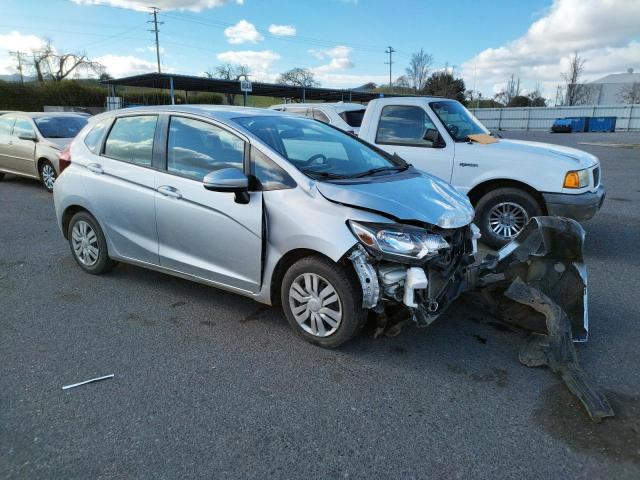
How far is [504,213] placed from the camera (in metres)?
6.15

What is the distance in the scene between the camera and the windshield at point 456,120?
6.50 metres

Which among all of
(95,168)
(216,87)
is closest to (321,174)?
(95,168)

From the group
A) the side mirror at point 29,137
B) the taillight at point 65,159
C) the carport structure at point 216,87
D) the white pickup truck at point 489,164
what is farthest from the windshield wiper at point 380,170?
the carport structure at point 216,87

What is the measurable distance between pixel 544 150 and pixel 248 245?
4.20m

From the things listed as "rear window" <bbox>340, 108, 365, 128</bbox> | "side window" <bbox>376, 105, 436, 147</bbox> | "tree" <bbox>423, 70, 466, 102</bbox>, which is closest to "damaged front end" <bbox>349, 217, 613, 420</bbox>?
"side window" <bbox>376, 105, 436, 147</bbox>

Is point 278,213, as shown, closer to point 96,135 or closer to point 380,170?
point 380,170

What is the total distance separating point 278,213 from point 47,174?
9.08 m

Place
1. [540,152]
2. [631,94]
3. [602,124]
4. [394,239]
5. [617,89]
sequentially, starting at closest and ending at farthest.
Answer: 1. [394,239]
2. [540,152]
3. [602,124]
4. [631,94]
5. [617,89]

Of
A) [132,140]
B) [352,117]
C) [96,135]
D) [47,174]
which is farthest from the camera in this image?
[47,174]

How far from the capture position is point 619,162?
1650 centimetres

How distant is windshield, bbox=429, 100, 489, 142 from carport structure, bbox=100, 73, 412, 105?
15.5 metres

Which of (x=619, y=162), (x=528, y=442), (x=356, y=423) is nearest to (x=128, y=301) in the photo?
(x=356, y=423)

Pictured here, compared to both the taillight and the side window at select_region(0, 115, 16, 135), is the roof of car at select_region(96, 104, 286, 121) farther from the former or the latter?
the side window at select_region(0, 115, 16, 135)

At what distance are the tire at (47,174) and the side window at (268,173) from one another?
849cm
